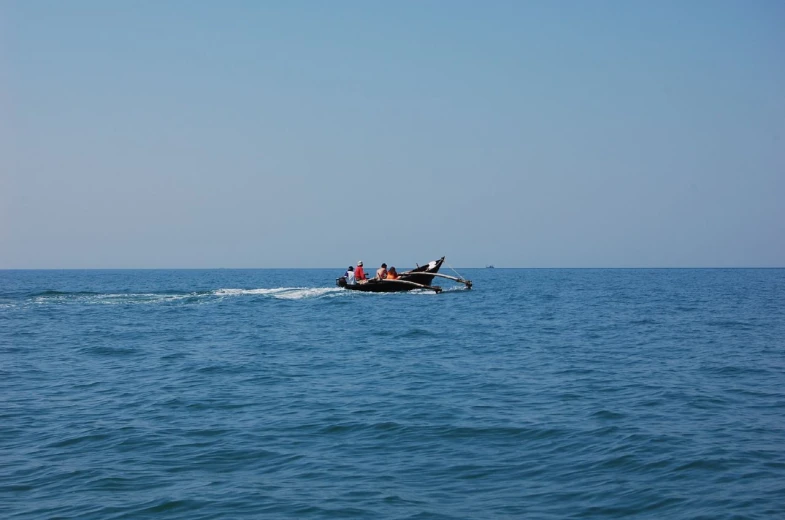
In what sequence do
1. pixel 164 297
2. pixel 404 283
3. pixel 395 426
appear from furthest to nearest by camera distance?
1. pixel 164 297
2. pixel 404 283
3. pixel 395 426

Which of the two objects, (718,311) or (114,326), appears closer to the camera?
(114,326)

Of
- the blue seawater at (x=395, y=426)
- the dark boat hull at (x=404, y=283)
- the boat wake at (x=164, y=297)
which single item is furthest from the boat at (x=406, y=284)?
the blue seawater at (x=395, y=426)

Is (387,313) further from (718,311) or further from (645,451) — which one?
(645,451)

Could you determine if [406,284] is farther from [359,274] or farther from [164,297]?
[164,297]

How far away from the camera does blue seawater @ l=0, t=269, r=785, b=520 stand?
30.5 feet

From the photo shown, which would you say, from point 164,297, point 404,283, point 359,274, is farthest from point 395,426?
point 164,297

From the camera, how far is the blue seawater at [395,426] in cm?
929

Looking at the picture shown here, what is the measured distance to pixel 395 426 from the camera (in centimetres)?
1299

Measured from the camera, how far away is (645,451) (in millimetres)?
11180

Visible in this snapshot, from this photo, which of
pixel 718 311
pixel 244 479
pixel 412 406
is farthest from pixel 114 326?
pixel 718 311

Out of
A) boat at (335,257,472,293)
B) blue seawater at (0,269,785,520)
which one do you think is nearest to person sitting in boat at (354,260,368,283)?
boat at (335,257,472,293)

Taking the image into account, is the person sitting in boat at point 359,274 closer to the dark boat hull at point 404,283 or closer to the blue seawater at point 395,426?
the dark boat hull at point 404,283

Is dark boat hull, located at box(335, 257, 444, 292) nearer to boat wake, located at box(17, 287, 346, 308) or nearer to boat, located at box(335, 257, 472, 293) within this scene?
boat, located at box(335, 257, 472, 293)

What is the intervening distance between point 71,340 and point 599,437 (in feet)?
72.1
